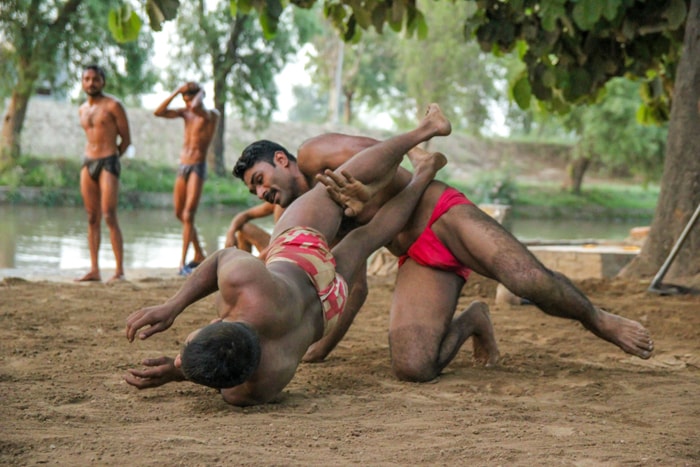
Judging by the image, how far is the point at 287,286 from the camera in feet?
11.1

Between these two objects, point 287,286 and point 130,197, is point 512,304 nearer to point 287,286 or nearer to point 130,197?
point 287,286

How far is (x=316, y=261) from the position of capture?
11.9 ft

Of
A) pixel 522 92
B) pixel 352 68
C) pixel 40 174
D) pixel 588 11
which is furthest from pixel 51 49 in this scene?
pixel 352 68

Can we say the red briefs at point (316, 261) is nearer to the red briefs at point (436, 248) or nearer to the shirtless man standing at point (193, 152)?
the red briefs at point (436, 248)

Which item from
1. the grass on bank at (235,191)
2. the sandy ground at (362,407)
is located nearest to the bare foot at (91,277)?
the sandy ground at (362,407)

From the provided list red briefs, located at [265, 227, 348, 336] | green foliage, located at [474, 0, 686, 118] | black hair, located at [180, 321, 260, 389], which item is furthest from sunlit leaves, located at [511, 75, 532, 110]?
black hair, located at [180, 321, 260, 389]

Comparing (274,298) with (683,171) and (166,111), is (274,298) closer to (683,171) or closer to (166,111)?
(683,171)

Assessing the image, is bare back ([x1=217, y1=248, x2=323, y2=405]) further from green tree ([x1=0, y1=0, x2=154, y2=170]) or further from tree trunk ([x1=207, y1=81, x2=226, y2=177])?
tree trunk ([x1=207, y1=81, x2=226, y2=177])

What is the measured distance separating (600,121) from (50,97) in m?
17.3

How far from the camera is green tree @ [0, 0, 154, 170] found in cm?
1786

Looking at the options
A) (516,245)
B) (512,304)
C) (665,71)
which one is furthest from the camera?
(665,71)

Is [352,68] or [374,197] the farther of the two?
[352,68]

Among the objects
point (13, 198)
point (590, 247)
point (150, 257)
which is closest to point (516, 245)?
point (590, 247)

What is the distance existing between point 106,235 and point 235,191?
8764 millimetres
